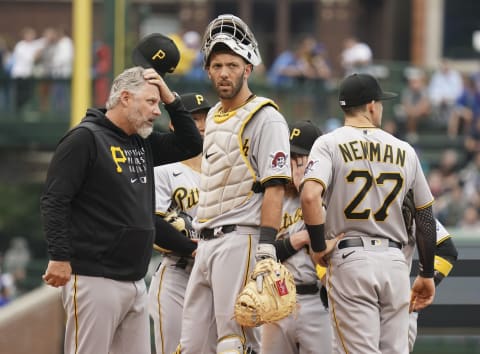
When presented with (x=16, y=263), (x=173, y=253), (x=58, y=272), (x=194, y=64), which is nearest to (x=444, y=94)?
(x=194, y=64)

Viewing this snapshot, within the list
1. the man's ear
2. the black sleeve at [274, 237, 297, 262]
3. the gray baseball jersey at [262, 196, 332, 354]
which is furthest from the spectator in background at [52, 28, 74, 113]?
the man's ear

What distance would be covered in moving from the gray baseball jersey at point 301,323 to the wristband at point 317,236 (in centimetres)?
76

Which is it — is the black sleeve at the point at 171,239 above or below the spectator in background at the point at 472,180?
above

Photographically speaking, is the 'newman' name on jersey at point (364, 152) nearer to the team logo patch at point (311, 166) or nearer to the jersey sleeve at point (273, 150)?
the team logo patch at point (311, 166)

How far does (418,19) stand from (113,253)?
23.4m

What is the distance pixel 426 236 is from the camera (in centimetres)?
667

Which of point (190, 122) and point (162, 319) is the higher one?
point (190, 122)

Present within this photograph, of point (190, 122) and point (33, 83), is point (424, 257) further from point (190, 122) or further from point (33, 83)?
point (33, 83)

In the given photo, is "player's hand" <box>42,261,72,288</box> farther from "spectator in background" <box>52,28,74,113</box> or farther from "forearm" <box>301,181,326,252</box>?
"spectator in background" <box>52,28,74,113</box>

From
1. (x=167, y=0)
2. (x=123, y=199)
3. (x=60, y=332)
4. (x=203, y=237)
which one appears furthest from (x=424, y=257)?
(x=167, y=0)

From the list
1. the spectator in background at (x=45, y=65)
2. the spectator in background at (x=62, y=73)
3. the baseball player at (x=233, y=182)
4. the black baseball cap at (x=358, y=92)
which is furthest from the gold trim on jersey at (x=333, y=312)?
the spectator in background at (x=45, y=65)

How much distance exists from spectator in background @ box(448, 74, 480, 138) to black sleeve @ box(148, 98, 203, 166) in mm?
14424

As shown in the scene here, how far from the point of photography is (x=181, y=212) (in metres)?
7.70

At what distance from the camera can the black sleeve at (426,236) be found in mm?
6668
